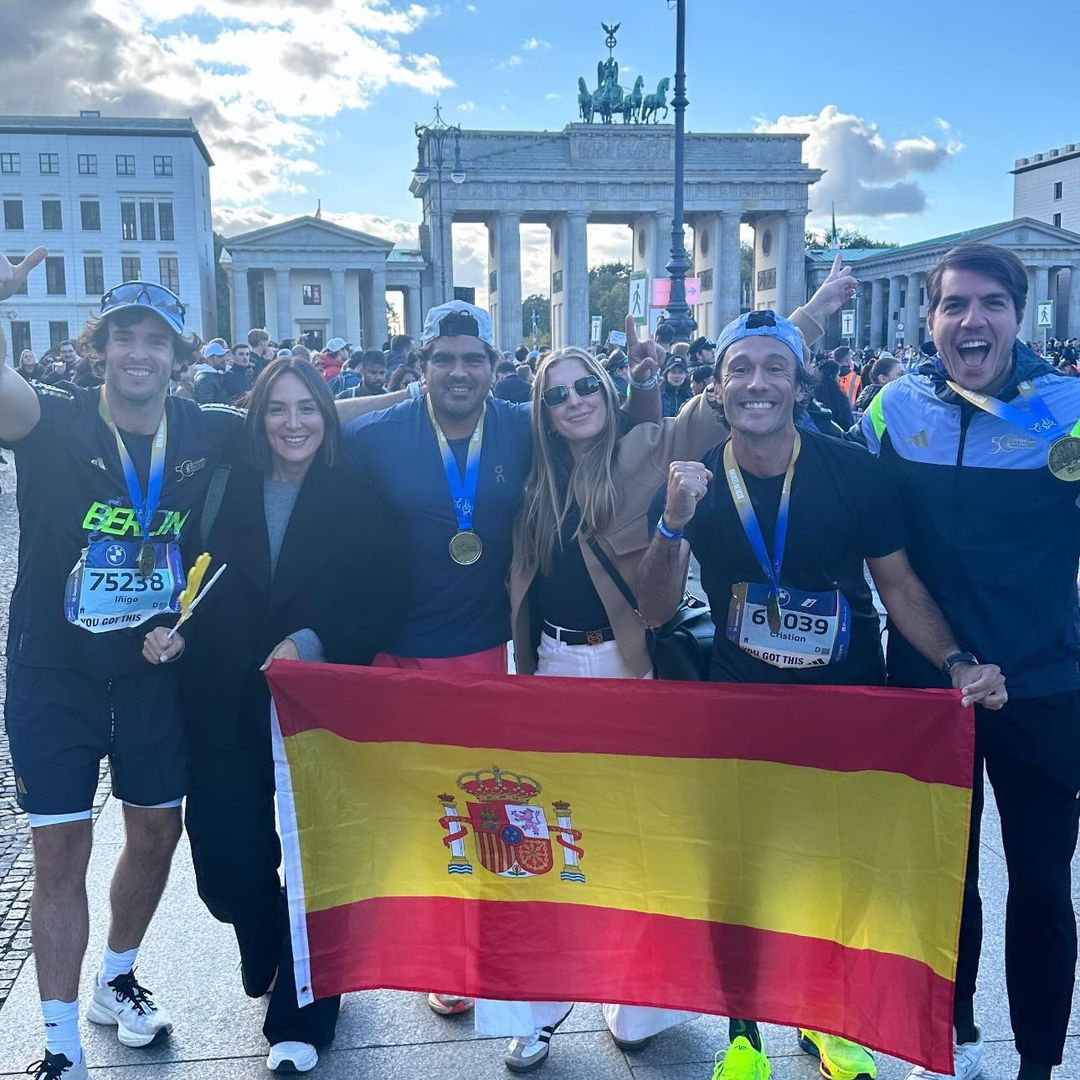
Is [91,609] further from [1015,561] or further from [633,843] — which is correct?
[1015,561]

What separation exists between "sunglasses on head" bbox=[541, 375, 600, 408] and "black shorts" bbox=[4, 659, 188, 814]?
1519mm

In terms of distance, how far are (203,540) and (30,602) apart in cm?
53

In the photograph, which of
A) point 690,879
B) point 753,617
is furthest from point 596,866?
point 753,617

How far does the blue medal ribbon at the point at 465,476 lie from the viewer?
3.65 metres

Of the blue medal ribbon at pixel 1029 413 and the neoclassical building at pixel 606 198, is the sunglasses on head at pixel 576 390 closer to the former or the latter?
the blue medal ribbon at pixel 1029 413

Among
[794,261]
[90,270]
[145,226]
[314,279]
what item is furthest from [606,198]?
[90,270]

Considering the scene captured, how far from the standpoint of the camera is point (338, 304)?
7450cm

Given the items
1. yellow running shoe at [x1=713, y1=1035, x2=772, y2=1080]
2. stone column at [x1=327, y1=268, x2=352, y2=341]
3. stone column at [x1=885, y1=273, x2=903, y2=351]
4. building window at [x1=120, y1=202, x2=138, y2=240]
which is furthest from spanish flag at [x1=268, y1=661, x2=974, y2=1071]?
stone column at [x1=885, y1=273, x2=903, y2=351]

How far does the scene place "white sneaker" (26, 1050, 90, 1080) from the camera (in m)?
3.09

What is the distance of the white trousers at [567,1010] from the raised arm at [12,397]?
5.71 feet

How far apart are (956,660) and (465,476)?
5.59 ft

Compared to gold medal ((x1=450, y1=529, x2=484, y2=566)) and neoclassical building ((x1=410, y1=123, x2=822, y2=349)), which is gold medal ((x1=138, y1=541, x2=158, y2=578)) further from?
neoclassical building ((x1=410, y1=123, x2=822, y2=349))

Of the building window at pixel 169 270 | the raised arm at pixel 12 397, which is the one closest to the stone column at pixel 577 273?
the building window at pixel 169 270

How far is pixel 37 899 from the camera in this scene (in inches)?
125
